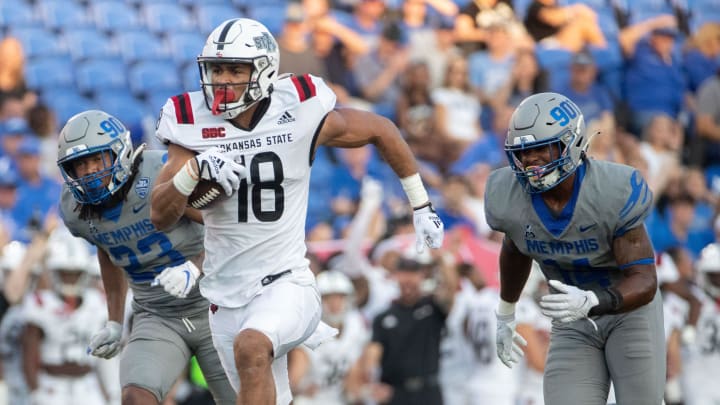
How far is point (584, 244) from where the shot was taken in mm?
6156

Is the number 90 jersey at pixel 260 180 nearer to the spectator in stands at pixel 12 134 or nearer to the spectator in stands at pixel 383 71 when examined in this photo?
the spectator in stands at pixel 12 134

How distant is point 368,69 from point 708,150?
143 inches

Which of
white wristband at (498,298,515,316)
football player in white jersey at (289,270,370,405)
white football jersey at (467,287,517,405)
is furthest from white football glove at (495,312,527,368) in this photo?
football player in white jersey at (289,270,370,405)

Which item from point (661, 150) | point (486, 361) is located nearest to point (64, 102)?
point (486, 361)

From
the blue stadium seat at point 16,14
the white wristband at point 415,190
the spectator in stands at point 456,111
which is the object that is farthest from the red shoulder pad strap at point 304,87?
the blue stadium seat at point 16,14

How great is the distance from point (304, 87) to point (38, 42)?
7526 mm

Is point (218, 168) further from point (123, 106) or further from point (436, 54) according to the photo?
point (436, 54)

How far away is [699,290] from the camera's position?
11.0 m

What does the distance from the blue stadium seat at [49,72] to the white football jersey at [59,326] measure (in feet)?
9.21

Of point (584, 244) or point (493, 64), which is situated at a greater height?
point (584, 244)

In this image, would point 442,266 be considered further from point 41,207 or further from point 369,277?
point 41,207

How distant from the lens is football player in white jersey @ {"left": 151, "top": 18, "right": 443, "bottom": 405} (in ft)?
20.0

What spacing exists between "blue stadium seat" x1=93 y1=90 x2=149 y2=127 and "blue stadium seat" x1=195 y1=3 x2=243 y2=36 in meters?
1.40

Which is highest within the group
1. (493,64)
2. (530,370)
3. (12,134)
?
(12,134)
